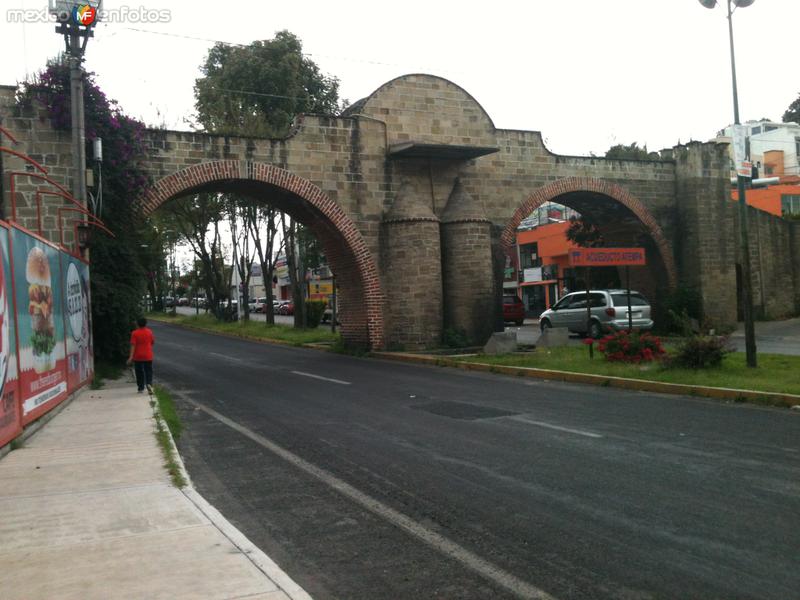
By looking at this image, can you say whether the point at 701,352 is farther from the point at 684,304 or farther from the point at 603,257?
the point at 684,304

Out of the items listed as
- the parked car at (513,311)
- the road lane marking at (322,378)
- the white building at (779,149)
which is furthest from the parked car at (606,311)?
the white building at (779,149)

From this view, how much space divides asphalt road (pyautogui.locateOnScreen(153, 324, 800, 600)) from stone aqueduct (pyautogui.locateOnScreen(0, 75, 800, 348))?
8981 millimetres

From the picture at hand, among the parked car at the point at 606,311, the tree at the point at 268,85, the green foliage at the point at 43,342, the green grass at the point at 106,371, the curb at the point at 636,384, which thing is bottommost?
the curb at the point at 636,384

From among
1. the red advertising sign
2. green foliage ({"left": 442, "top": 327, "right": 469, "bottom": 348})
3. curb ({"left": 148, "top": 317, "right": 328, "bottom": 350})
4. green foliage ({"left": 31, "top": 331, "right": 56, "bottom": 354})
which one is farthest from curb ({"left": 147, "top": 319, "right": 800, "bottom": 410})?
green foliage ({"left": 31, "top": 331, "right": 56, "bottom": 354})

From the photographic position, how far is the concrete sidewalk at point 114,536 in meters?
3.85

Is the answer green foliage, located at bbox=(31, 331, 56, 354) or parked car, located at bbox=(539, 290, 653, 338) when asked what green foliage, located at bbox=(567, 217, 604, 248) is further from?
green foliage, located at bbox=(31, 331, 56, 354)

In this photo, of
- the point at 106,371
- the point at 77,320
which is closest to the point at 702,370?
the point at 77,320

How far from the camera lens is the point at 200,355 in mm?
24016

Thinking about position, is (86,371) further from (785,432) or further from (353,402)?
(785,432)

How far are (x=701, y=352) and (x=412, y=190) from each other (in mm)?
10470

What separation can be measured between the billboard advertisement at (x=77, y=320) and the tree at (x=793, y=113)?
78.7 m

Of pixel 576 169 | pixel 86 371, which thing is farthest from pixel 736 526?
pixel 576 169

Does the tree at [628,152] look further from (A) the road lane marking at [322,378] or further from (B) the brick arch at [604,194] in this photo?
(A) the road lane marking at [322,378]

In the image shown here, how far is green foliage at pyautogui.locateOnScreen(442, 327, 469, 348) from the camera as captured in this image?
2066 cm
